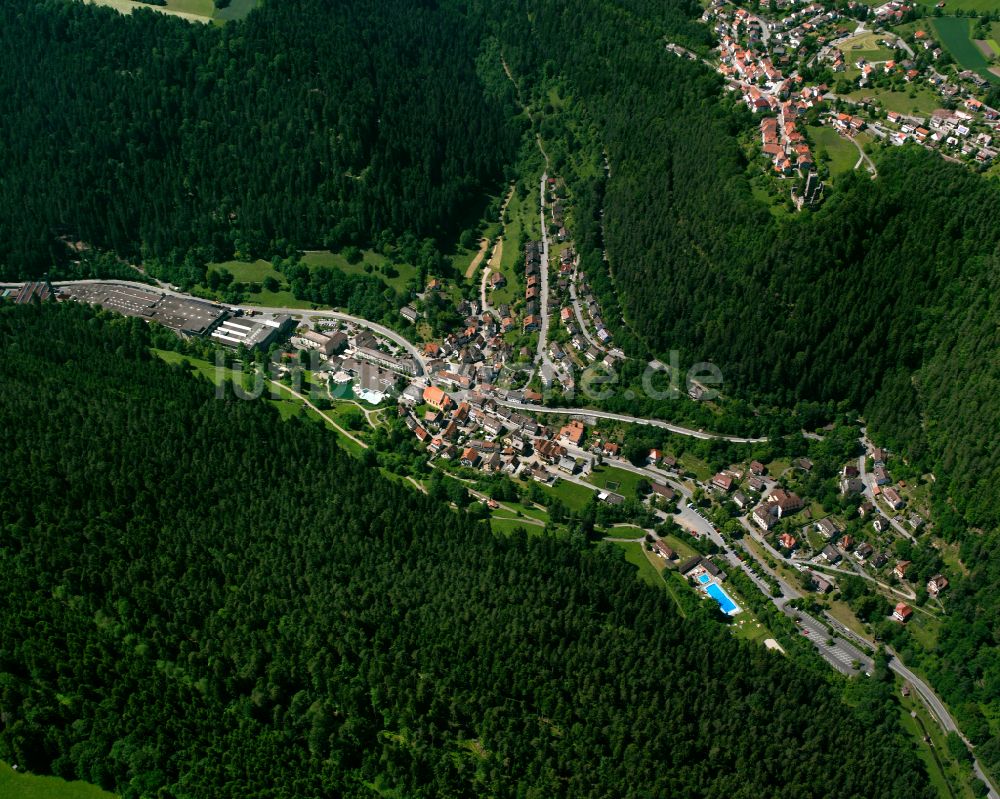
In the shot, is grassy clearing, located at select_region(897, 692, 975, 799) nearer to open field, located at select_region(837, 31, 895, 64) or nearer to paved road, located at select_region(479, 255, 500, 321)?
paved road, located at select_region(479, 255, 500, 321)

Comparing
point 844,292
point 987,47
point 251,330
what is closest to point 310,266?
point 251,330

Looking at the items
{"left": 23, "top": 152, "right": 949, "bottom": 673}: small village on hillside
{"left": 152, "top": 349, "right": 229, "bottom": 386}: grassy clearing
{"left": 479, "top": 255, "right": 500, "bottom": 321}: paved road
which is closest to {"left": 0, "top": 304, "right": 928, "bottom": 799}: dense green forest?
{"left": 23, "top": 152, "right": 949, "bottom": 673}: small village on hillside

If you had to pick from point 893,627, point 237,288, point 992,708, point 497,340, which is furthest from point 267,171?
point 992,708

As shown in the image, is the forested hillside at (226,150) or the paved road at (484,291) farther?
the forested hillside at (226,150)

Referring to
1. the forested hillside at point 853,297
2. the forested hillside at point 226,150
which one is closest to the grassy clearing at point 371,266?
the forested hillside at point 226,150

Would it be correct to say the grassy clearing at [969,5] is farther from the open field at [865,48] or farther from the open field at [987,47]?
the open field at [865,48]

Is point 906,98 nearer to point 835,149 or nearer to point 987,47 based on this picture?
point 835,149
